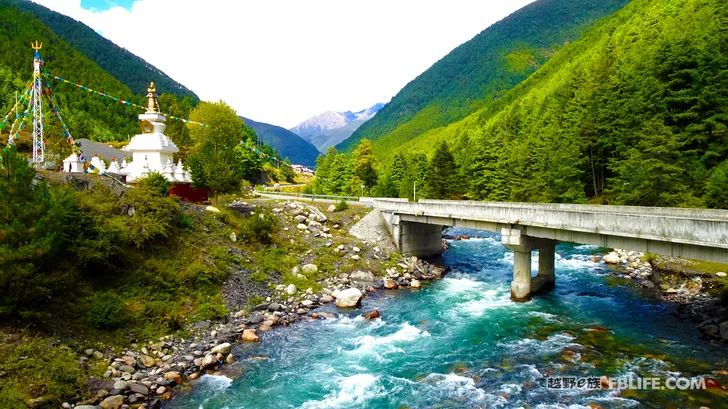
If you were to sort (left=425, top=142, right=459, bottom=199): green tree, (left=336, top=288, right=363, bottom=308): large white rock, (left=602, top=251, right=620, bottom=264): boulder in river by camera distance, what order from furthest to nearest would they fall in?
1. (left=425, top=142, right=459, bottom=199): green tree
2. (left=602, top=251, right=620, bottom=264): boulder in river
3. (left=336, top=288, right=363, bottom=308): large white rock

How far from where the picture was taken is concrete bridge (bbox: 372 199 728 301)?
1802 centimetres

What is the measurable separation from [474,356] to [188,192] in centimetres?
2954

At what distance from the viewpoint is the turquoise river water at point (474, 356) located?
16.0m

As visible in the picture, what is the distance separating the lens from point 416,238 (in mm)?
41375

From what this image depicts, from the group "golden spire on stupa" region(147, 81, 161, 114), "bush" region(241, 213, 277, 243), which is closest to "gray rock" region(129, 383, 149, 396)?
"bush" region(241, 213, 277, 243)

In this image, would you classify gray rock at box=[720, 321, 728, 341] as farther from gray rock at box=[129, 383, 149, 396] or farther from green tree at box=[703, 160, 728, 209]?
gray rock at box=[129, 383, 149, 396]

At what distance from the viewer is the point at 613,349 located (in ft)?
65.0

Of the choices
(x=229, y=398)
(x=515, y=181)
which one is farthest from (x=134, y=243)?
(x=515, y=181)

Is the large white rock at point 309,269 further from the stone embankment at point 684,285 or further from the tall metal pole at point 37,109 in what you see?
the tall metal pole at point 37,109

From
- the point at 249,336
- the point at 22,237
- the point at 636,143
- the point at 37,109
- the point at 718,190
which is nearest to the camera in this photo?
the point at 22,237

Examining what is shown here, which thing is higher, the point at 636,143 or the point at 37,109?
the point at 37,109

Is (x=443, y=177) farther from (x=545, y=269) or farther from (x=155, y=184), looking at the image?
(x=155, y=184)

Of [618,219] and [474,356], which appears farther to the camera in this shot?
[618,219]

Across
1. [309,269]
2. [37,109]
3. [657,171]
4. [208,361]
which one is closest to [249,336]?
[208,361]
